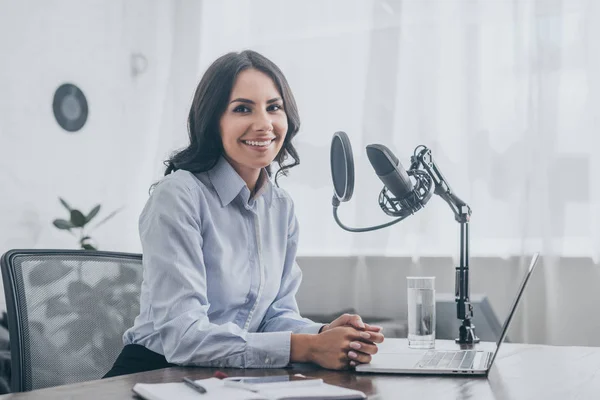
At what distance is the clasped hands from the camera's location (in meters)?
1.20

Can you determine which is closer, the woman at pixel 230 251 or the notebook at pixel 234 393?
the notebook at pixel 234 393

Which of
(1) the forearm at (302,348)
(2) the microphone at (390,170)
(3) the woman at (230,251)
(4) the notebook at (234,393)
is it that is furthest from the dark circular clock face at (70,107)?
(4) the notebook at (234,393)

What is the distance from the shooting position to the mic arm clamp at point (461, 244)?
5.63 ft

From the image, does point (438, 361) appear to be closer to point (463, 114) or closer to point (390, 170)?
point (390, 170)

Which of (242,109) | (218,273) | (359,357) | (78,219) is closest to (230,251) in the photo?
(218,273)

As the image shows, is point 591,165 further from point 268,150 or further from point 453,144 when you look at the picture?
point 268,150

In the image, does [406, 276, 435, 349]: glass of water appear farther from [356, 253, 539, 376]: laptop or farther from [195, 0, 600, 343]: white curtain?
[195, 0, 600, 343]: white curtain

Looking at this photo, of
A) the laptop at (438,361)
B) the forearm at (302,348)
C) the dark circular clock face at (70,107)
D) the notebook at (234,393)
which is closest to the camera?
the notebook at (234,393)

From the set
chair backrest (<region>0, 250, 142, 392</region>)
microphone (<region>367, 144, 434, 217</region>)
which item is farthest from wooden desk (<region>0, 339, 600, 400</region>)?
microphone (<region>367, 144, 434, 217</region>)

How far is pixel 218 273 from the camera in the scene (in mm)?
1492

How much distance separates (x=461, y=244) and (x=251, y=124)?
577 mm

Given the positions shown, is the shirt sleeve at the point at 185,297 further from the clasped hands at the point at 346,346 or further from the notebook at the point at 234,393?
the notebook at the point at 234,393

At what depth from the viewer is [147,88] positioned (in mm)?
4035

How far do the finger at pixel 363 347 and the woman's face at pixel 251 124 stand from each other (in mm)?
535
